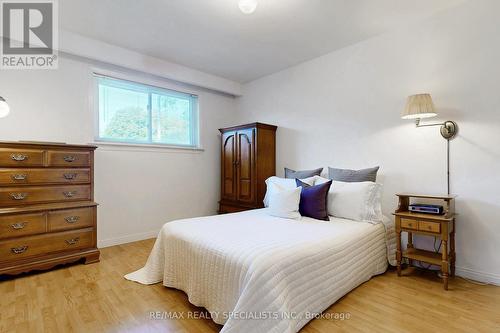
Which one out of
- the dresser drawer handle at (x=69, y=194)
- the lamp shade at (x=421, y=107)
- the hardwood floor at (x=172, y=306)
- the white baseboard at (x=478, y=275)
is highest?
the lamp shade at (x=421, y=107)

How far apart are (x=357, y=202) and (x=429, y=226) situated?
59cm

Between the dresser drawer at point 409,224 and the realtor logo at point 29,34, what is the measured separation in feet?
12.3

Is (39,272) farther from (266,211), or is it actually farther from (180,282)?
(266,211)

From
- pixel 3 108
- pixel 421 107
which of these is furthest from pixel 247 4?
pixel 3 108

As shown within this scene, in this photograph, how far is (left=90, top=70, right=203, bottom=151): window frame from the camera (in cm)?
→ 317

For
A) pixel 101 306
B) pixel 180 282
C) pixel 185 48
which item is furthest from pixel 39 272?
pixel 185 48

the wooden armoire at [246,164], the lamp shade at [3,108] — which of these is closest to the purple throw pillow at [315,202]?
the wooden armoire at [246,164]

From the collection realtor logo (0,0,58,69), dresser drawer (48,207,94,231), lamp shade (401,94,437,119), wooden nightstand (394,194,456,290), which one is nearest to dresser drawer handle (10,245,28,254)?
dresser drawer (48,207,94,231)

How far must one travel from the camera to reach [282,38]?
288 cm

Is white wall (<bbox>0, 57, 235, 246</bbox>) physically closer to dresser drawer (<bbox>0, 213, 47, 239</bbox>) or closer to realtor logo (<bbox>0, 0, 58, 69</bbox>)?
realtor logo (<bbox>0, 0, 58, 69</bbox>)

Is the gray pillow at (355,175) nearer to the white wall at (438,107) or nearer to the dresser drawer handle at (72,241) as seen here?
the white wall at (438,107)

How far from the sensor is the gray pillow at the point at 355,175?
2699 mm

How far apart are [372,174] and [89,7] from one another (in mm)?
3225

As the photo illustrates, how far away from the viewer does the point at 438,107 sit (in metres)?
2.43
